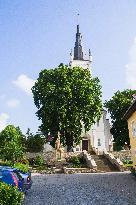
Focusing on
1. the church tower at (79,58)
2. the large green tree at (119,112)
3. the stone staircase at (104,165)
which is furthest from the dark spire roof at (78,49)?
the stone staircase at (104,165)

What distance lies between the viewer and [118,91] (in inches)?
2584

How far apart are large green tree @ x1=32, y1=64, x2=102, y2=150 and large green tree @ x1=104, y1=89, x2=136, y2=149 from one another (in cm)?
895

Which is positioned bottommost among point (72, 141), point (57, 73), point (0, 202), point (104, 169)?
point (0, 202)

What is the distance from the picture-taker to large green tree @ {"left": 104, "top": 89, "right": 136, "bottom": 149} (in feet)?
203

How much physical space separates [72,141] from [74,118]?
4635mm

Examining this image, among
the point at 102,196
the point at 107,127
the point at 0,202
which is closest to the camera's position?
the point at 0,202

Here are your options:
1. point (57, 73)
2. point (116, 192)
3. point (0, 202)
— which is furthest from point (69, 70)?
point (0, 202)

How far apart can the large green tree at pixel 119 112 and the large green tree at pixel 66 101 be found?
8.95m

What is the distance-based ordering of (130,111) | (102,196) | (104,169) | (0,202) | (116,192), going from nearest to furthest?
(0,202)
(102,196)
(116,192)
(130,111)
(104,169)

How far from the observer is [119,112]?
207 feet

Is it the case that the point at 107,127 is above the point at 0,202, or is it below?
above

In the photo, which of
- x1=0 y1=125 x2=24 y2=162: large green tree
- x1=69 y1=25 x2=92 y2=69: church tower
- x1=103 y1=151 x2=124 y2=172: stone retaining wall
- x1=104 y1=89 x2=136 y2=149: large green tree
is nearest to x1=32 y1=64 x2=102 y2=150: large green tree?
x1=0 y1=125 x2=24 y2=162: large green tree

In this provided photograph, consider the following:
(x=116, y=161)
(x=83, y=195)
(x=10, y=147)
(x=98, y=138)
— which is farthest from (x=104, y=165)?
(x=83, y=195)

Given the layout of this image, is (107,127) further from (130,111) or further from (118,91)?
(130,111)
